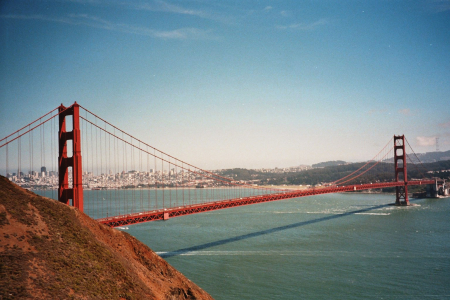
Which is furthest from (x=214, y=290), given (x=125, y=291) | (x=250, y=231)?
(x=250, y=231)

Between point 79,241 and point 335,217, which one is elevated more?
point 79,241

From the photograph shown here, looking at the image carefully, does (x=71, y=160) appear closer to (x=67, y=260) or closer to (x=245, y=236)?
(x=67, y=260)

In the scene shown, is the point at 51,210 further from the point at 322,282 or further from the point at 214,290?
the point at 322,282

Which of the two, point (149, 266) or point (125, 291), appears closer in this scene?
point (125, 291)

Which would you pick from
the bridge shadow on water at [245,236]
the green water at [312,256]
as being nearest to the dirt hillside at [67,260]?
the green water at [312,256]

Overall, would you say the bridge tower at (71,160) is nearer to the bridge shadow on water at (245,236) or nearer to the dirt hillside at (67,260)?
the dirt hillside at (67,260)

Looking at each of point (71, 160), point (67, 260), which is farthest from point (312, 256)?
point (67, 260)

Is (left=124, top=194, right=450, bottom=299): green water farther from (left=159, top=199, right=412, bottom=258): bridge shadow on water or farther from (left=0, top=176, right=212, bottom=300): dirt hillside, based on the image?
(left=0, top=176, right=212, bottom=300): dirt hillside

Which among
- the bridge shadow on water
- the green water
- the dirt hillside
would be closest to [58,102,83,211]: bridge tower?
the dirt hillside
